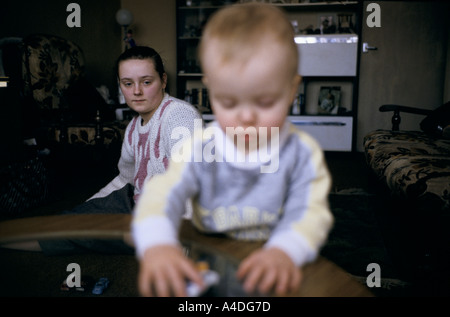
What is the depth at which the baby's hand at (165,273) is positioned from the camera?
0.39m

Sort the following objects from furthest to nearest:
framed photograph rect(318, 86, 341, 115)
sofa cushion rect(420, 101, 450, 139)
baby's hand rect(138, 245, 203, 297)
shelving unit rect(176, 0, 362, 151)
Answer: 1. framed photograph rect(318, 86, 341, 115)
2. shelving unit rect(176, 0, 362, 151)
3. sofa cushion rect(420, 101, 450, 139)
4. baby's hand rect(138, 245, 203, 297)

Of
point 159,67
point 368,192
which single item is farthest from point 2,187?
point 368,192

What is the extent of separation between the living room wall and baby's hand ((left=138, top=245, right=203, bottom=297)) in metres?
2.93

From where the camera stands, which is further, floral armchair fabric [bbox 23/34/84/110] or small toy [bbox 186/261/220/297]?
floral armchair fabric [bbox 23/34/84/110]

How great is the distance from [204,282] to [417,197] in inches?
44.5

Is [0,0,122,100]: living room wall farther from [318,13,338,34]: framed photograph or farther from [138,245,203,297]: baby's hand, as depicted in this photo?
[138,245,203,297]: baby's hand

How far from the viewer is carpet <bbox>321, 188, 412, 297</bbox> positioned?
4.72 ft

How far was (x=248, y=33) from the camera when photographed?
43cm

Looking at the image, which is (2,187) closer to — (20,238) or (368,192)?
(20,238)

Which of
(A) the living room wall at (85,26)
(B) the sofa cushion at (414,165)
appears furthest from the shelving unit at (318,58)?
(B) the sofa cushion at (414,165)

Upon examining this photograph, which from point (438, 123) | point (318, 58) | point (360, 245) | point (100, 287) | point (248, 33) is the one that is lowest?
point (360, 245)

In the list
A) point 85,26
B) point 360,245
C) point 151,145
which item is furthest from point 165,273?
point 85,26

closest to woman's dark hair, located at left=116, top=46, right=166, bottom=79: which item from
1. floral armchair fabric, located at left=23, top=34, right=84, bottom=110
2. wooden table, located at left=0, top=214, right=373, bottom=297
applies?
wooden table, located at left=0, top=214, right=373, bottom=297

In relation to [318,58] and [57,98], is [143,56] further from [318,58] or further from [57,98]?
[318,58]
